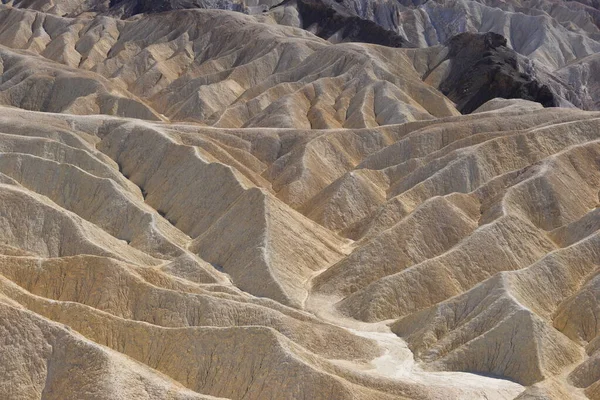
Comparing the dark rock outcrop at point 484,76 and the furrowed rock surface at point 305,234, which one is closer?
the furrowed rock surface at point 305,234

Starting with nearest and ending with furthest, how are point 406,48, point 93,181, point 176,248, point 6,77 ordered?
point 176,248 < point 93,181 < point 6,77 < point 406,48

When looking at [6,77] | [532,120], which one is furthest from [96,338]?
[6,77]

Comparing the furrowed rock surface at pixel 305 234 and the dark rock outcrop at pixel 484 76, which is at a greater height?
the furrowed rock surface at pixel 305 234

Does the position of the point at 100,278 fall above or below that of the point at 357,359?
above

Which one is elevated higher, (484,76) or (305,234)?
(305,234)

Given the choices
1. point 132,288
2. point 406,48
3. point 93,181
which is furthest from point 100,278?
point 406,48

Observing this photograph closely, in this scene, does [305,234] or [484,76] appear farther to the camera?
[484,76]

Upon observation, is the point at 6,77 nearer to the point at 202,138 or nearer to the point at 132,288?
the point at 202,138

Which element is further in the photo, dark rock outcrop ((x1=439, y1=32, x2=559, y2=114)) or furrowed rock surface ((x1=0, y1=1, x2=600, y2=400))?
dark rock outcrop ((x1=439, y1=32, x2=559, y2=114))

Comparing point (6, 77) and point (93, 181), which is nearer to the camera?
point (93, 181)

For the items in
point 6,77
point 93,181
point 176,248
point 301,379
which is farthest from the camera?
point 6,77
